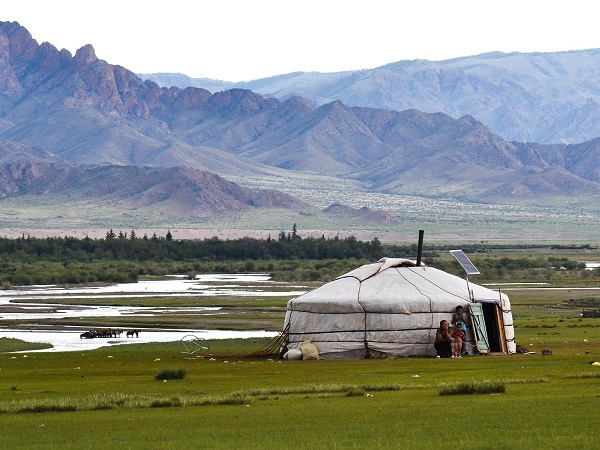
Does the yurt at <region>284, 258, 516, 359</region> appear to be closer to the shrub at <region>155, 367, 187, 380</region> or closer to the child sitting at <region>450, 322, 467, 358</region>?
the child sitting at <region>450, 322, 467, 358</region>

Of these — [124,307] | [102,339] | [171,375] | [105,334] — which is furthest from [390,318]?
[124,307]

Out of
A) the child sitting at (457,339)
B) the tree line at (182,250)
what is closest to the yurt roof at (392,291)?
the child sitting at (457,339)

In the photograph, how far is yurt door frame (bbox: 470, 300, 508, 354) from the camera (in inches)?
1346

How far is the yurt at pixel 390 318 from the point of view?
111 feet

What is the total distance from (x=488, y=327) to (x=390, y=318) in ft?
9.85

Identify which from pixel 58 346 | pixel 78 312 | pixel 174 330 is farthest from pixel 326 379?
pixel 78 312

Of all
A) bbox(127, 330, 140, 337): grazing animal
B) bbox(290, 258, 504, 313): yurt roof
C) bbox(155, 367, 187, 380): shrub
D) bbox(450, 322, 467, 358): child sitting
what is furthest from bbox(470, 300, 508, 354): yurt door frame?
bbox(127, 330, 140, 337): grazing animal

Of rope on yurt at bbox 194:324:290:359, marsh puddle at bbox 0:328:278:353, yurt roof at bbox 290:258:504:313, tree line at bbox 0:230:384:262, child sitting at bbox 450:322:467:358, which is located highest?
tree line at bbox 0:230:384:262

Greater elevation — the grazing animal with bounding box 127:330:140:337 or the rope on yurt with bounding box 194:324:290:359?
the rope on yurt with bounding box 194:324:290:359

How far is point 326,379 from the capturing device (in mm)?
27281

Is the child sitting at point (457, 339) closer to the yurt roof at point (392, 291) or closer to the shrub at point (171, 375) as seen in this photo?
the yurt roof at point (392, 291)

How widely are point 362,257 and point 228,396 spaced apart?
10677cm

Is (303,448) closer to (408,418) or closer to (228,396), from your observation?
(408,418)

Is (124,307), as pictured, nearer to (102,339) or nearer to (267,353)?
(102,339)
